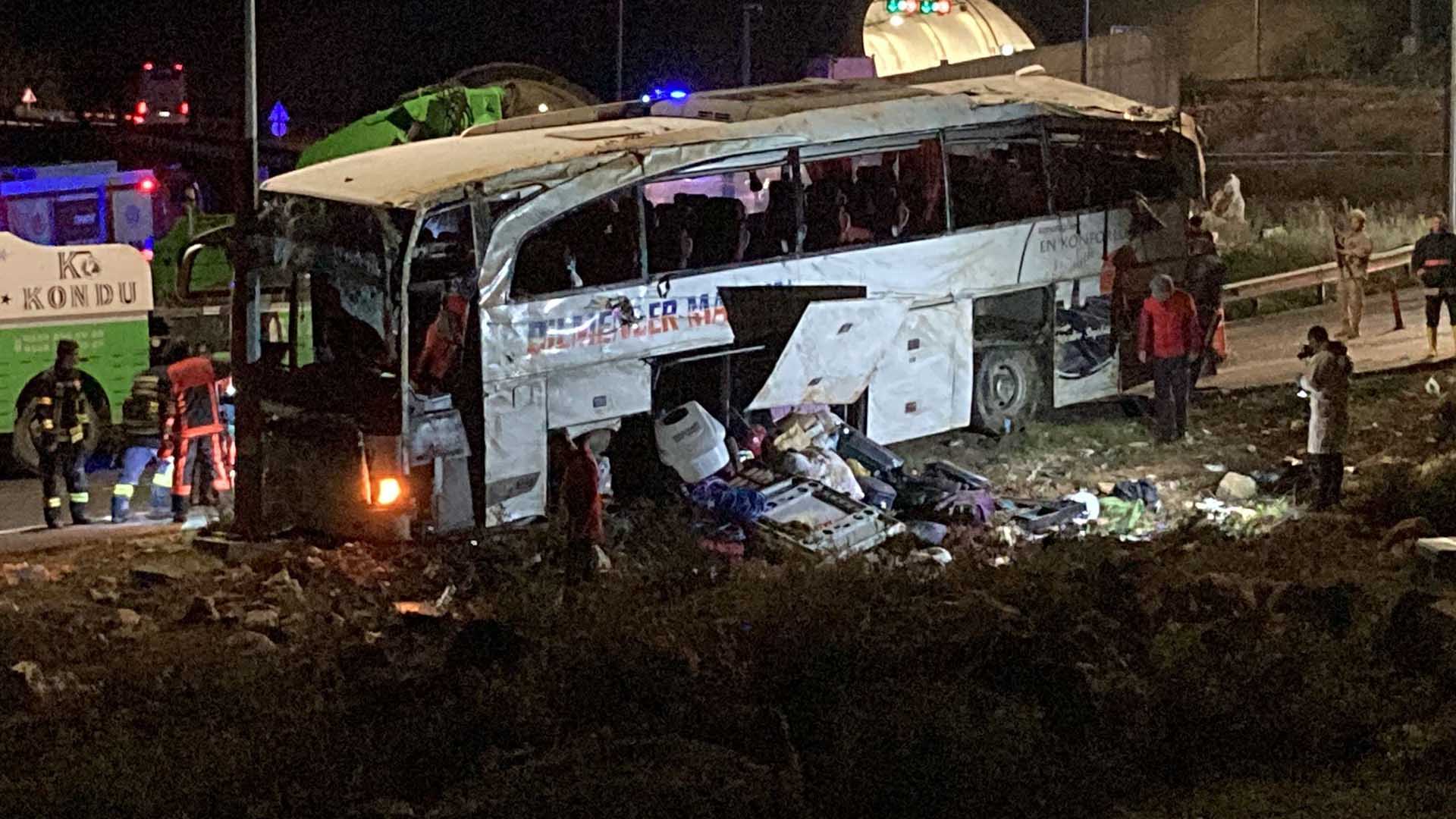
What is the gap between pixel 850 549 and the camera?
13.1m

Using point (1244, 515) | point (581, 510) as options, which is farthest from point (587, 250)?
point (1244, 515)

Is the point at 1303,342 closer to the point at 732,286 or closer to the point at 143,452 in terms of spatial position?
the point at 732,286

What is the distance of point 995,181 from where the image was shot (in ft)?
53.7

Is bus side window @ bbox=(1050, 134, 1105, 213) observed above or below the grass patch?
above

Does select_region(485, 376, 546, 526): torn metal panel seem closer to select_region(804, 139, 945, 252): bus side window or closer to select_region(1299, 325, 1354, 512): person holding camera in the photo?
select_region(804, 139, 945, 252): bus side window

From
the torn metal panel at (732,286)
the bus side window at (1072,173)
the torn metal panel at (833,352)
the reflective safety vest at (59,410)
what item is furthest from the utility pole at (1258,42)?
the reflective safety vest at (59,410)

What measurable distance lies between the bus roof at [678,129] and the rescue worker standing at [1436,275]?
306 cm

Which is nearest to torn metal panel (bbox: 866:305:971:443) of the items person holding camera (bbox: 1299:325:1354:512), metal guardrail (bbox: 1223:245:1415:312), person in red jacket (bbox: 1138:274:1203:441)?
person in red jacket (bbox: 1138:274:1203:441)

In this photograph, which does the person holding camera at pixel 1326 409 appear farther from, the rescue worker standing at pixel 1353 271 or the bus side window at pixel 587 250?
the rescue worker standing at pixel 1353 271

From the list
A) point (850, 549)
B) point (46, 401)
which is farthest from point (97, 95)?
point (850, 549)

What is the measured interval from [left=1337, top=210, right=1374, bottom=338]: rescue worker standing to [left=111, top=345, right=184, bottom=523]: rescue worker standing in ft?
38.7

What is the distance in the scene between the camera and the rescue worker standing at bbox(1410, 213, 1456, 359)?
1864cm

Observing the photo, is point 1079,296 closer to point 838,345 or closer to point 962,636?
point 838,345

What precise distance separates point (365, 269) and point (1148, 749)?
6.79 metres
